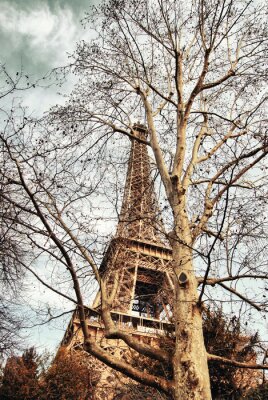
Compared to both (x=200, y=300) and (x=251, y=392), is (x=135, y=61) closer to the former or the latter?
(x=200, y=300)

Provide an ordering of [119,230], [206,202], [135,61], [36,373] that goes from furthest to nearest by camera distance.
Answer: [36,373] < [135,61] < [119,230] < [206,202]

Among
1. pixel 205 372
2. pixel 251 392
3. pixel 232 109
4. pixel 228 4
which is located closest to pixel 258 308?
pixel 205 372

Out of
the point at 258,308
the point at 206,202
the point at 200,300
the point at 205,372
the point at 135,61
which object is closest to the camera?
the point at 205,372

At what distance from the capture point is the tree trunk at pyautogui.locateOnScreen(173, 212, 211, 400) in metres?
3.04

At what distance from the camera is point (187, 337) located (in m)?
3.32

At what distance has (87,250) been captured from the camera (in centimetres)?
398

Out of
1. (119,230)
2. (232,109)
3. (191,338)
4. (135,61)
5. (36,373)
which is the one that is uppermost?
(135,61)

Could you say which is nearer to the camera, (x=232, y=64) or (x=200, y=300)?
(x=200, y=300)

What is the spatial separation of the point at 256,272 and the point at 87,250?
188cm

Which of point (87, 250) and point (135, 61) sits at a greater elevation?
point (135, 61)

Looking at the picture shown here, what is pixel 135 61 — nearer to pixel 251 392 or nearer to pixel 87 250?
pixel 87 250

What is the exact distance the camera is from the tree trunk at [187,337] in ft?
9.99

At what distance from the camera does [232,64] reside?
204 inches

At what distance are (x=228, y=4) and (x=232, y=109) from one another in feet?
5.08
